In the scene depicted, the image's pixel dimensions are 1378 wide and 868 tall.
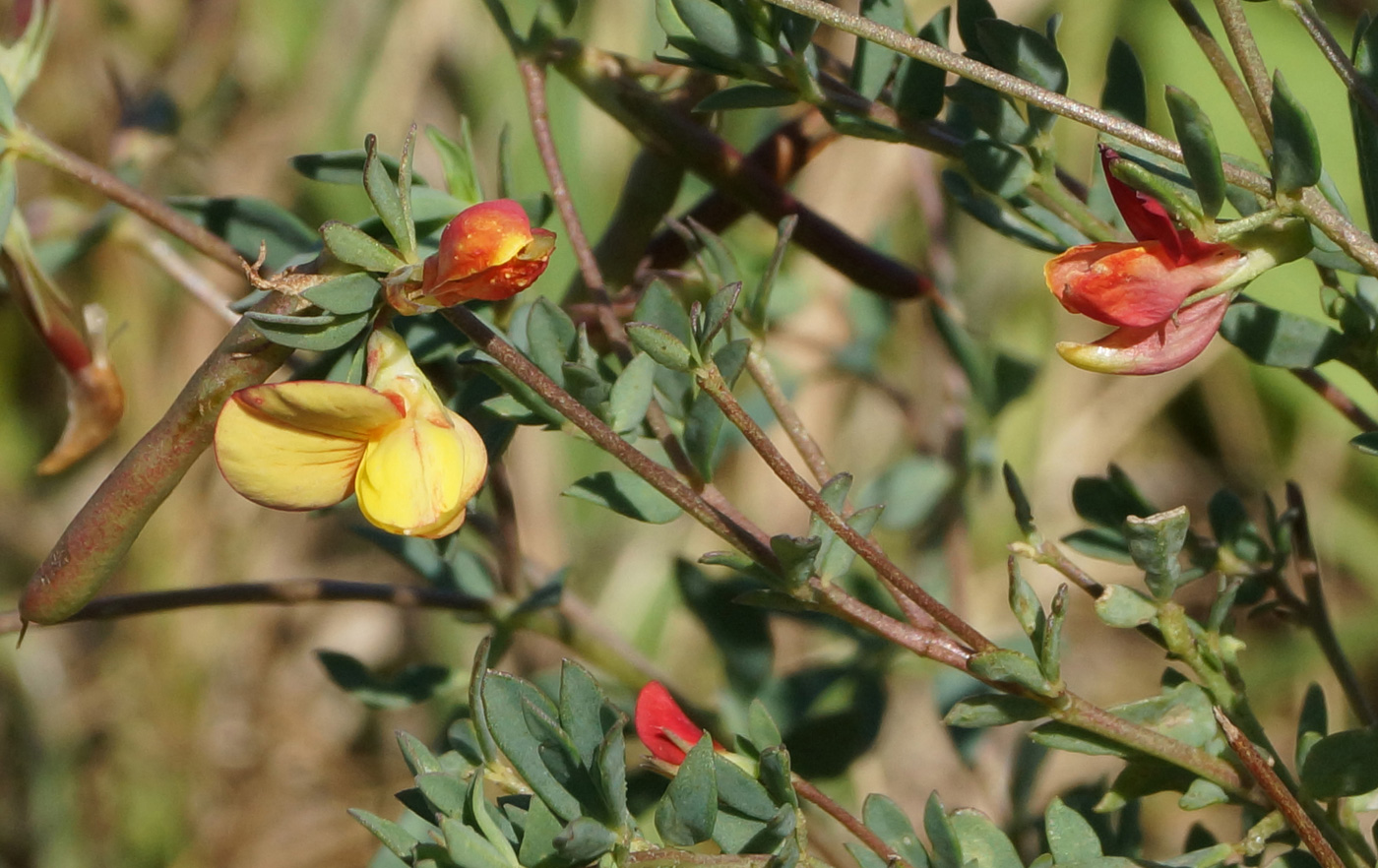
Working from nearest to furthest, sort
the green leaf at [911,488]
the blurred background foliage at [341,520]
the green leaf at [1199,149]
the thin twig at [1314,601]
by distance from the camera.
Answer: the green leaf at [1199,149]
the thin twig at [1314,601]
the green leaf at [911,488]
the blurred background foliage at [341,520]

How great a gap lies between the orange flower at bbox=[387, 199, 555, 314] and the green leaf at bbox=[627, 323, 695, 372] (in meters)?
0.04

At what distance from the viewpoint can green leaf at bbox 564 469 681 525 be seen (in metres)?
0.56

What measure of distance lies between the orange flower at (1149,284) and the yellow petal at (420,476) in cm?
21

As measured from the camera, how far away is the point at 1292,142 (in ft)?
1.38

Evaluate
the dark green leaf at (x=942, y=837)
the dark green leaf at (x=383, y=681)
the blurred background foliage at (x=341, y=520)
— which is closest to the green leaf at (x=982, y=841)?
the dark green leaf at (x=942, y=837)

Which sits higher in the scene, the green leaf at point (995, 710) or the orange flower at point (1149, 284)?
the orange flower at point (1149, 284)

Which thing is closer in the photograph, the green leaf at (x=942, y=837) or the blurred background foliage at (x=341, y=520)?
the green leaf at (x=942, y=837)

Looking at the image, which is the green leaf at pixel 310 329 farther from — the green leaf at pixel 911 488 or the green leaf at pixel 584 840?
the green leaf at pixel 911 488

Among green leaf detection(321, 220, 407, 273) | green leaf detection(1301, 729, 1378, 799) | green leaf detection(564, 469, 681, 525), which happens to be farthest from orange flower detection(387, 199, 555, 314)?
green leaf detection(1301, 729, 1378, 799)

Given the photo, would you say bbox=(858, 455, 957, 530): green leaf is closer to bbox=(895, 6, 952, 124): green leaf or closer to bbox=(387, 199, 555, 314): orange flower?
bbox=(895, 6, 952, 124): green leaf

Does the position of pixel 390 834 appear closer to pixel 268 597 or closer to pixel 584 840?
pixel 584 840

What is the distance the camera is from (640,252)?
0.71 metres

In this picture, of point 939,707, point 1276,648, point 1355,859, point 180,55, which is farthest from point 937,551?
point 180,55

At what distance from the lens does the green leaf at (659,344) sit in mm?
454
